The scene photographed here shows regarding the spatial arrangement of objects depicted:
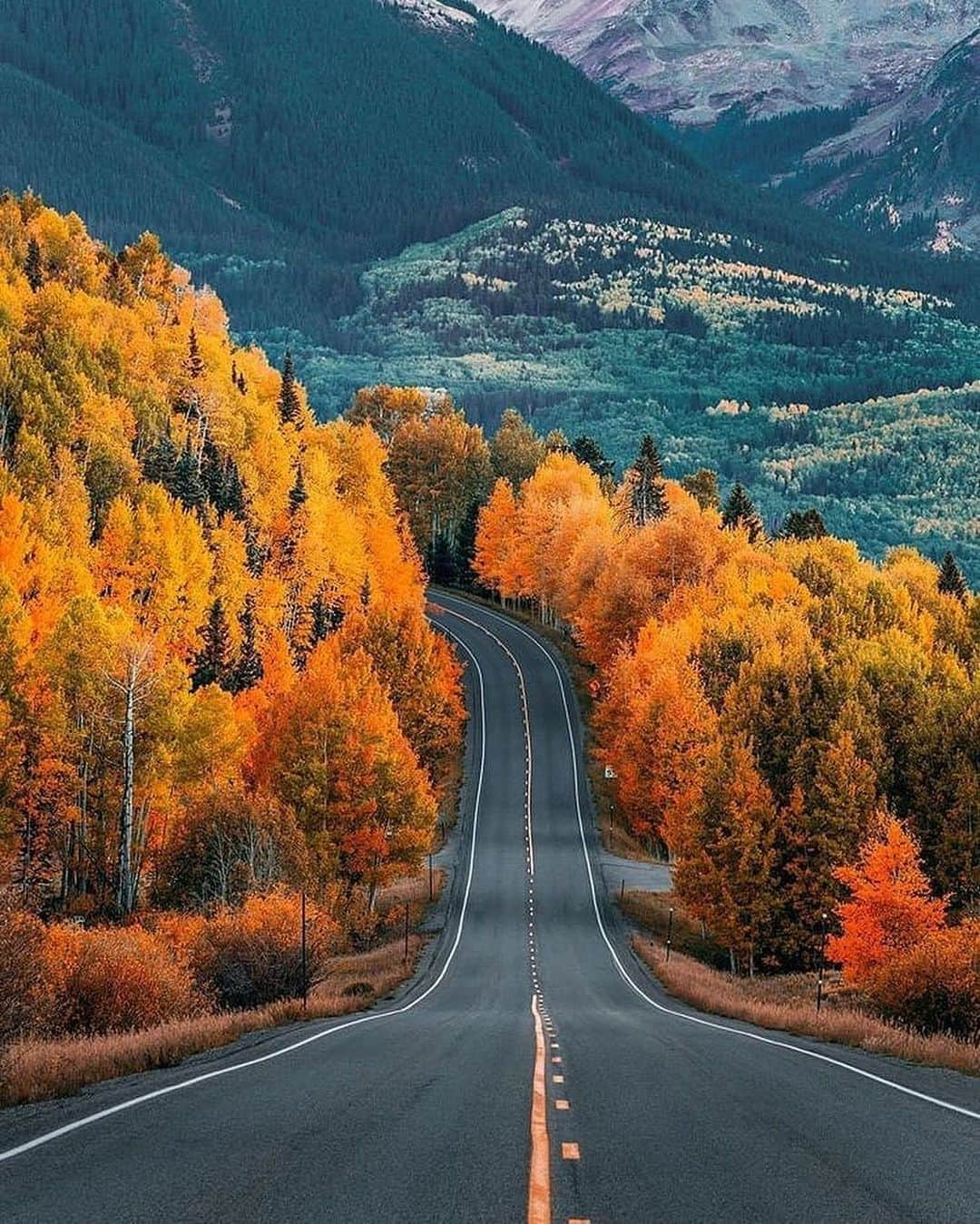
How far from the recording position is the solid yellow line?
1084 cm

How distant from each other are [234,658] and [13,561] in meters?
15.9

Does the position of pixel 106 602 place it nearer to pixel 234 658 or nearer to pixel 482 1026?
pixel 234 658

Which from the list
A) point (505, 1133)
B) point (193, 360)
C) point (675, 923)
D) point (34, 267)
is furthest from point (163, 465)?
point (505, 1133)

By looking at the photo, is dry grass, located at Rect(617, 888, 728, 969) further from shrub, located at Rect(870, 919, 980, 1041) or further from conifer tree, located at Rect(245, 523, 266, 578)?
conifer tree, located at Rect(245, 523, 266, 578)

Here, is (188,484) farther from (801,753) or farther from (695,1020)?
(695,1020)

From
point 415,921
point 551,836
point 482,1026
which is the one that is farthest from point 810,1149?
point 551,836

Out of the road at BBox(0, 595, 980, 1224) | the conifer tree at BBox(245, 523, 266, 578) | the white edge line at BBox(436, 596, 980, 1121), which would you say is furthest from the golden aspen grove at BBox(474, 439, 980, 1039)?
the conifer tree at BBox(245, 523, 266, 578)

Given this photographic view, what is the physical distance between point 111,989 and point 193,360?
76.2 meters

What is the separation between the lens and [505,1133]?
45.6 feet

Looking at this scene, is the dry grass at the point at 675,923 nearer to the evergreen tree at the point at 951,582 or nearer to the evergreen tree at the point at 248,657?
the evergreen tree at the point at 248,657

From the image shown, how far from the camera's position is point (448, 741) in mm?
90812

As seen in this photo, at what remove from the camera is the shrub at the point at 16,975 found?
69.6 feet

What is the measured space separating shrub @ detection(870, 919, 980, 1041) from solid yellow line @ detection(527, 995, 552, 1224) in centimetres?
1477

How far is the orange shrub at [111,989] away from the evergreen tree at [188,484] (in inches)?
2176
